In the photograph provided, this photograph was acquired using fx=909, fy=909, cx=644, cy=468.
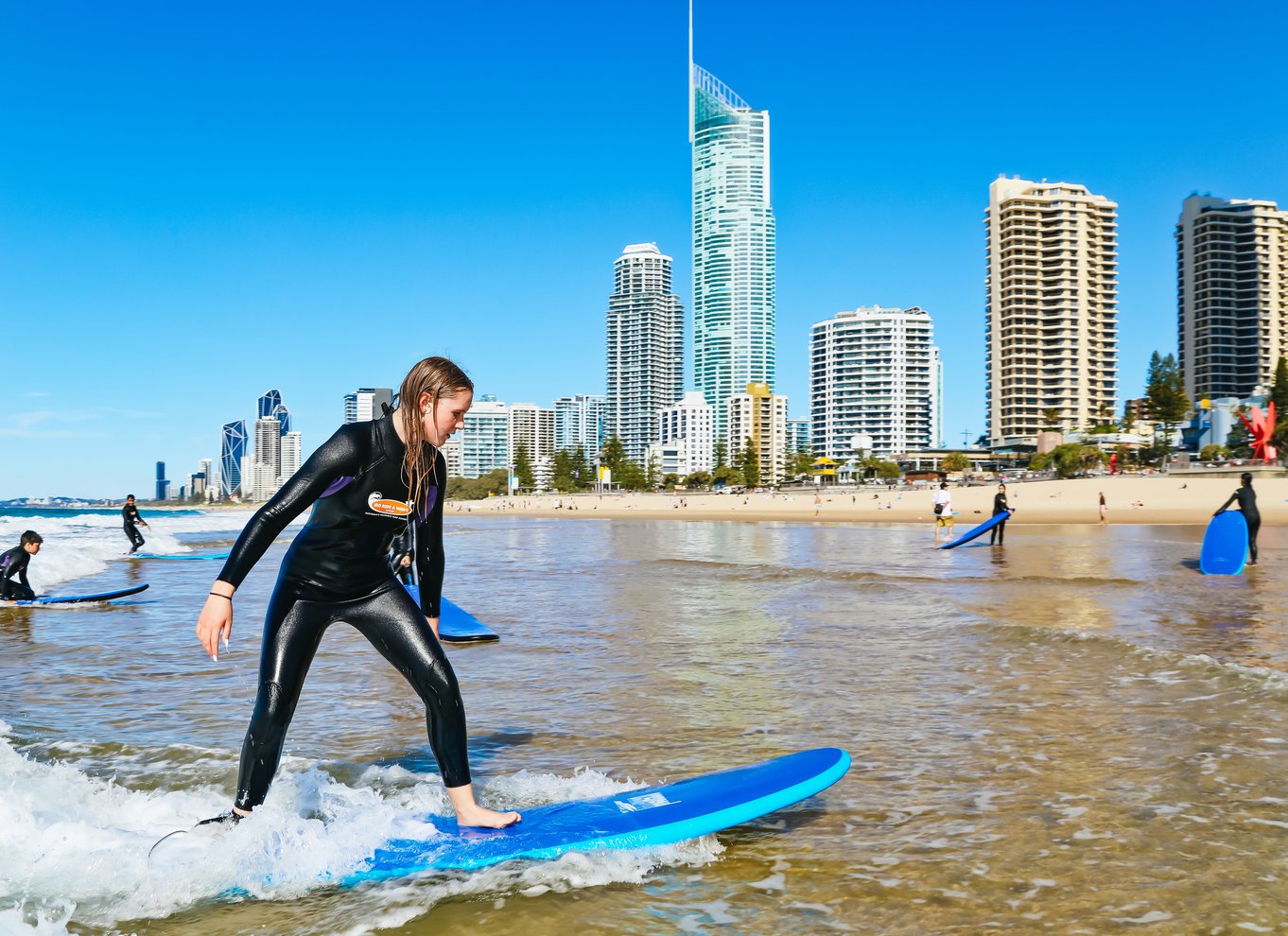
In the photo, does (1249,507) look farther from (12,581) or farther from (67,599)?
(12,581)

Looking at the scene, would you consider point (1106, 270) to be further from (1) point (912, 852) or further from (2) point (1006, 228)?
(1) point (912, 852)

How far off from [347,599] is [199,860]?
1099 mm

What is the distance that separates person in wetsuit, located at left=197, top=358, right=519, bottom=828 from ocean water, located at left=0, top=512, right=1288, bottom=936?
0.33 meters

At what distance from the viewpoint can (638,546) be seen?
99.3ft

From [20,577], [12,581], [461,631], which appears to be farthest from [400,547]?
[12,581]

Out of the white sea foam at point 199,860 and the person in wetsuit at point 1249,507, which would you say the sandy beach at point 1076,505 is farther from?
the white sea foam at point 199,860

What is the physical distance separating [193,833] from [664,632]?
282 inches

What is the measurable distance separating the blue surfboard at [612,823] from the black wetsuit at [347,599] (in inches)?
11.5

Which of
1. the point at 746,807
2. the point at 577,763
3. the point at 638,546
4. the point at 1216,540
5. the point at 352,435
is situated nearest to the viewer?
the point at 352,435

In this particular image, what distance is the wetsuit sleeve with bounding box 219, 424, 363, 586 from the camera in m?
3.44

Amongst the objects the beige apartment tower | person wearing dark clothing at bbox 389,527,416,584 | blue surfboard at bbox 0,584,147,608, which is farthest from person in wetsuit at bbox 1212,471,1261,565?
the beige apartment tower

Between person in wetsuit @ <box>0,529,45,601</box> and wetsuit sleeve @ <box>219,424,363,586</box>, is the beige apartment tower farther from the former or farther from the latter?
wetsuit sleeve @ <box>219,424,363,586</box>

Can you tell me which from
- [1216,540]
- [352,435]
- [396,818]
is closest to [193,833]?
[396,818]

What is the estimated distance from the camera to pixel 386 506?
3635mm
